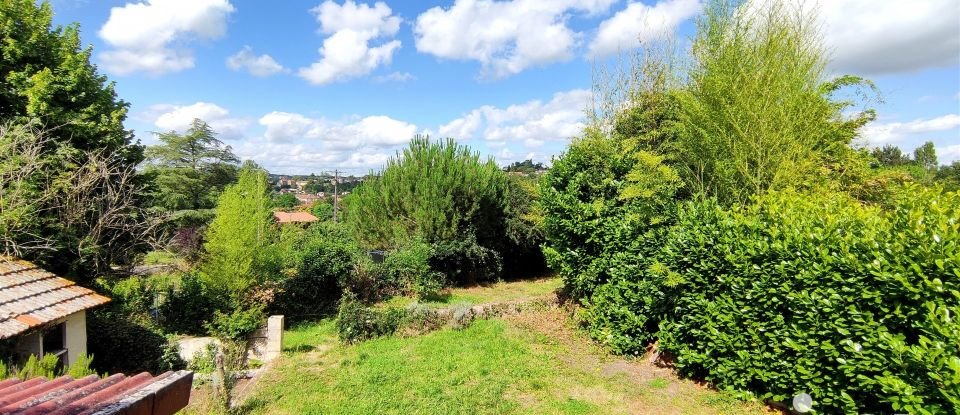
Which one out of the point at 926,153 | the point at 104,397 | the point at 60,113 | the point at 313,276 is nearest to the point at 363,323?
the point at 313,276

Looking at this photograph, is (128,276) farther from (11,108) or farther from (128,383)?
(128,383)

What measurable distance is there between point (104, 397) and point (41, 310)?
18.7 feet

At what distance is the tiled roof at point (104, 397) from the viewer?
172 centimetres

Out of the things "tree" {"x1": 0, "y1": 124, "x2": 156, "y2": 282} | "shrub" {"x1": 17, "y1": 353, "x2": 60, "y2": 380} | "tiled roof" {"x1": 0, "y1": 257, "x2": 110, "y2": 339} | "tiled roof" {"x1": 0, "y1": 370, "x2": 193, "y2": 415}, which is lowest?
"shrub" {"x1": 17, "y1": 353, "x2": 60, "y2": 380}

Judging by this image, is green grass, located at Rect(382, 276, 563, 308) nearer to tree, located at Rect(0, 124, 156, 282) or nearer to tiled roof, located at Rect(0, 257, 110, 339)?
tree, located at Rect(0, 124, 156, 282)

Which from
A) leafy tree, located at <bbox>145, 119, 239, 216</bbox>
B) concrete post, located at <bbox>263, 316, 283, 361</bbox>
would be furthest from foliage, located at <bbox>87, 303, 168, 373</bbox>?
leafy tree, located at <bbox>145, 119, 239, 216</bbox>

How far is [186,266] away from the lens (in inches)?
805

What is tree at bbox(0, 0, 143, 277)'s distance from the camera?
7.70 meters

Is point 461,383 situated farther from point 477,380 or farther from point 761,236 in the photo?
point 761,236

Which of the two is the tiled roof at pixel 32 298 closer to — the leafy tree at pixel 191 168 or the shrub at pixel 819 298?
the shrub at pixel 819 298

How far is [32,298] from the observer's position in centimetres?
601

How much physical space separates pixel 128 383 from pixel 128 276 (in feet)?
32.8

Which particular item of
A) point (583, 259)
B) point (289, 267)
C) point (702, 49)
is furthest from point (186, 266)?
point (702, 49)

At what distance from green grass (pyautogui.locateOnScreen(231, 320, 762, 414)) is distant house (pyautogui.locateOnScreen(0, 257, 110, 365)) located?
108 inches
